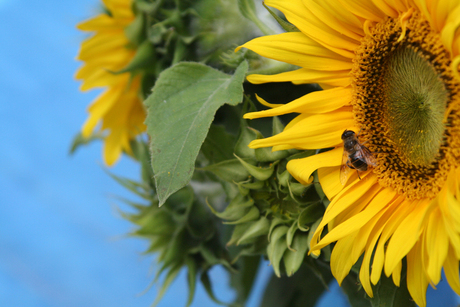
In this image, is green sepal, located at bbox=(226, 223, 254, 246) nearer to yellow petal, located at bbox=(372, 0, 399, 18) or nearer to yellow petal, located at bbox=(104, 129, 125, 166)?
yellow petal, located at bbox=(372, 0, 399, 18)

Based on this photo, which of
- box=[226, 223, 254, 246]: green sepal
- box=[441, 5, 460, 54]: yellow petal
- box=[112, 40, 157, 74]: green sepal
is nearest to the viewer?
box=[441, 5, 460, 54]: yellow petal

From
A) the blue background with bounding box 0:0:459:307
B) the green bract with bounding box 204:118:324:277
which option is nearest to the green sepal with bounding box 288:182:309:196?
the green bract with bounding box 204:118:324:277

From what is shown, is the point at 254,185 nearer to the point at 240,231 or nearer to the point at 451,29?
the point at 240,231

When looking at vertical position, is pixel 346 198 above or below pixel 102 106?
above

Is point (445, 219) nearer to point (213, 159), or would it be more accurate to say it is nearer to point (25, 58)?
point (213, 159)

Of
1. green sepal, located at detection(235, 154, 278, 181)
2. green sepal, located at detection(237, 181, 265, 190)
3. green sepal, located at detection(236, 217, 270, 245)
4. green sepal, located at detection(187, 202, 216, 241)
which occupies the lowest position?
green sepal, located at detection(187, 202, 216, 241)

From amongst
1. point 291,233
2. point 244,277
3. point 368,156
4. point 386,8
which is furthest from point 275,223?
point 244,277

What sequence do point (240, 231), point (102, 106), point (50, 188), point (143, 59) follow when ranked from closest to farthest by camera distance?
point (240, 231)
point (143, 59)
point (102, 106)
point (50, 188)

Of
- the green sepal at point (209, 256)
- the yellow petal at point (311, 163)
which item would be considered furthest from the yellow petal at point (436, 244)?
the green sepal at point (209, 256)
